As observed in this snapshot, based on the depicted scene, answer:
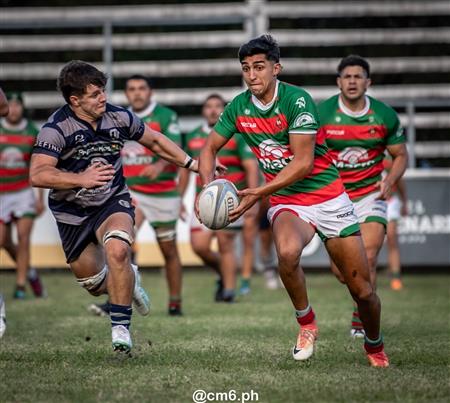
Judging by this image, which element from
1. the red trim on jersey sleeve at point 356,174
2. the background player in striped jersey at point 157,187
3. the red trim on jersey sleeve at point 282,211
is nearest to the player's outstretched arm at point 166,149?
the red trim on jersey sleeve at point 282,211

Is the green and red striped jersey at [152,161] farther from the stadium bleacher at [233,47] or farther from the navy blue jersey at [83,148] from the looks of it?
the stadium bleacher at [233,47]

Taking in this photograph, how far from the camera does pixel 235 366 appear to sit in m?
7.07

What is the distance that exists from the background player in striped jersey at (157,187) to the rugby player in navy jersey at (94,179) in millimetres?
2677

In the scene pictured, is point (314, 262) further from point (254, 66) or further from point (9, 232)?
point (254, 66)

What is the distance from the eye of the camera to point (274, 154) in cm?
727

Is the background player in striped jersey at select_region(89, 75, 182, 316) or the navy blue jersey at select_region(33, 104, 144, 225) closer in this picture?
the navy blue jersey at select_region(33, 104, 144, 225)

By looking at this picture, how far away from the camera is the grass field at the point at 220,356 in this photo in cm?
612

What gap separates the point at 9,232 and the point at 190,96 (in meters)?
6.10

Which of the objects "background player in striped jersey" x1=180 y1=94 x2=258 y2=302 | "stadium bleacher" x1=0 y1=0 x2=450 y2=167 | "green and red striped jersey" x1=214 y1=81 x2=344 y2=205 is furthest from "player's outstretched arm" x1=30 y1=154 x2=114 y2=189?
"stadium bleacher" x1=0 y1=0 x2=450 y2=167

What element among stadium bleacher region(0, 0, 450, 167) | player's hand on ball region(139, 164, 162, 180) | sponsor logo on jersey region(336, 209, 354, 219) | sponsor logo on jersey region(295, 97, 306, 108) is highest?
stadium bleacher region(0, 0, 450, 167)

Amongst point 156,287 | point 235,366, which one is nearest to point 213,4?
point 156,287

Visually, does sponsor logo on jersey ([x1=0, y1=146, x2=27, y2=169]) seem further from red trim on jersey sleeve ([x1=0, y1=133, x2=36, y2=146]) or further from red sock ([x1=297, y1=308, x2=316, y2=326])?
red sock ([x1=297, y1=308, x2=316, y2=326])

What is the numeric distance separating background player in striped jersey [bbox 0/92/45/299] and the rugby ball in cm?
657

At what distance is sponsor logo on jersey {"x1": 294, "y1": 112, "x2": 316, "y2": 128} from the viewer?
23.1ft
